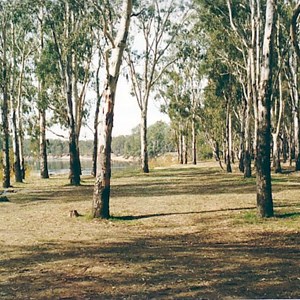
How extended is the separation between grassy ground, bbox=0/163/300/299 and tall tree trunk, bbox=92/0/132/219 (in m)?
0.70

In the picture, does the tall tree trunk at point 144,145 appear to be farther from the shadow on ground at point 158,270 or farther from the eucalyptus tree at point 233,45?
the shadow on ground at point 158,270

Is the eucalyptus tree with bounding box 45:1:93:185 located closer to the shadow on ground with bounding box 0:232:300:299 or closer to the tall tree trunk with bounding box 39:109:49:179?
the tall tree trunk with bounding box 39:109:49:179

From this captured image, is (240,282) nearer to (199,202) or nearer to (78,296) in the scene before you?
(78,296)

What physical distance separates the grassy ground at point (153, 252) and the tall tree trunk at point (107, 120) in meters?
0.70

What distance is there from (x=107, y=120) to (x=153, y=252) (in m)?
5.00

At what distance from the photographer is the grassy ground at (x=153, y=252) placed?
21.2 feet

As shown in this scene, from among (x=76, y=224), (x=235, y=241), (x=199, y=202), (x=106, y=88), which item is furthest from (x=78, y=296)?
(x=199, y=202)

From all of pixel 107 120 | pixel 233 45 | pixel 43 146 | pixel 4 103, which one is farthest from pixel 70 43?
pixel 107 120

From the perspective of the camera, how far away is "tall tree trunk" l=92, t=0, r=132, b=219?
43.0ft

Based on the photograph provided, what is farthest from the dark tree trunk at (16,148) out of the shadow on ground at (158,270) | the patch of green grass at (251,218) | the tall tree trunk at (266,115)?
the shadow on ground at (158,270)

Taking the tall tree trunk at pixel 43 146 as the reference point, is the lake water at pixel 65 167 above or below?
below

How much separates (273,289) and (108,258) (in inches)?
124

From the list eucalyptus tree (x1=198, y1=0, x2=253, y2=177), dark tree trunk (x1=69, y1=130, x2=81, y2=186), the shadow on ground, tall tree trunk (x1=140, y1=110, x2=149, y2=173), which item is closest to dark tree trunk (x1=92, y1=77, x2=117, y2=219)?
the shadow on ground

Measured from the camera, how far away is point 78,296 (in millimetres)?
6184
